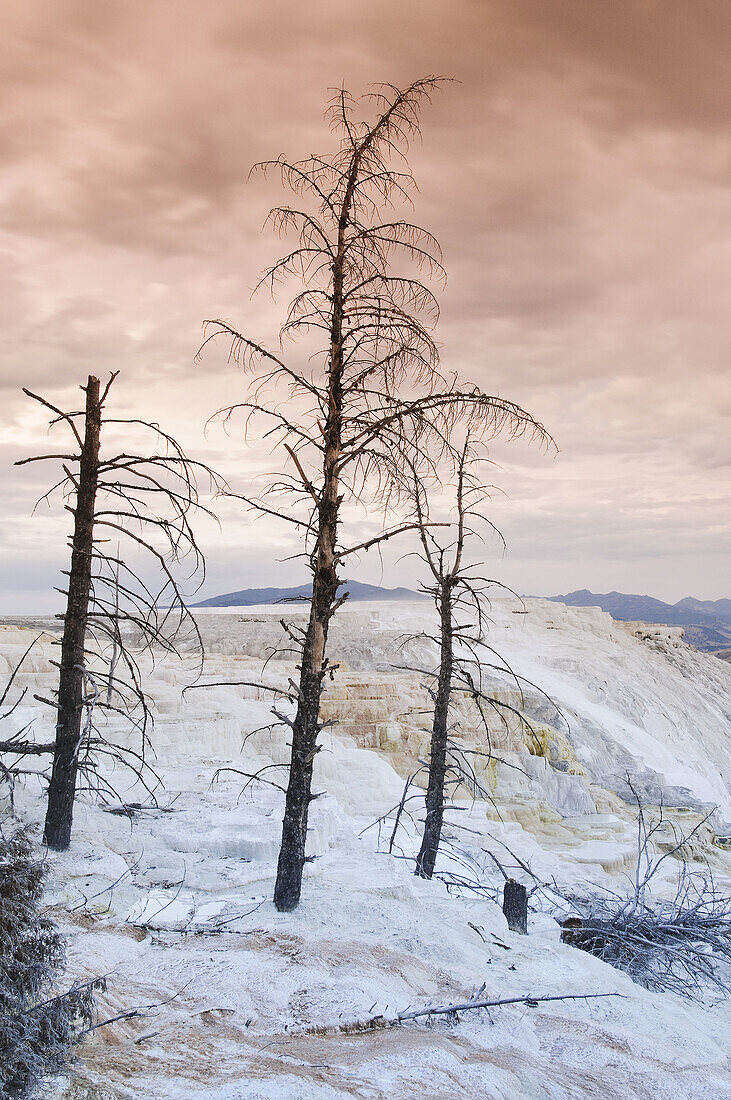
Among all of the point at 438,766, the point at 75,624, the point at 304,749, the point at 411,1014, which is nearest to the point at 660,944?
the point at 438,766

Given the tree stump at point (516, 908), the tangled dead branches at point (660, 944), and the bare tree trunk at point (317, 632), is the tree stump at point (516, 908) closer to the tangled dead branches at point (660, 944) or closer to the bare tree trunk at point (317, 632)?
the tangled dead branches at point (660, 944)

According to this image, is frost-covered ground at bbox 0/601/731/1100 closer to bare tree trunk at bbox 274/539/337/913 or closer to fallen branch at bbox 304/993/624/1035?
fallen branch at bbox 304/993/624/1035

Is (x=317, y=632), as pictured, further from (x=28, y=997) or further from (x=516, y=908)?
(x=28, y=997)

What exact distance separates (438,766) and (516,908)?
2484 mm

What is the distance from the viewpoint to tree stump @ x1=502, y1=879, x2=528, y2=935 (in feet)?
25.1

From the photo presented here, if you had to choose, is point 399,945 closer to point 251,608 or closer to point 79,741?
point 79,741

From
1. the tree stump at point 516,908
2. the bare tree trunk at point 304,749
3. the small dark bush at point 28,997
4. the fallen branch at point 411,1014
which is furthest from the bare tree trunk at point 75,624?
the tree stump at point 516,908

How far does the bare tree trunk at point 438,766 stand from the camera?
981cm

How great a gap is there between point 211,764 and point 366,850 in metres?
4.49

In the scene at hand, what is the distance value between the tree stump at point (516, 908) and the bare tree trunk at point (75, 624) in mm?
4827

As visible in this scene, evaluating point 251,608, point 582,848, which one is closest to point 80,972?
point 582,848

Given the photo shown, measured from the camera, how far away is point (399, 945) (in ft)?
20.6

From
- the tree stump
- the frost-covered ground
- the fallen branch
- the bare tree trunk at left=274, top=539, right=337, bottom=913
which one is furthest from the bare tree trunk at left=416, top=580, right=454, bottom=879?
the fallen branch

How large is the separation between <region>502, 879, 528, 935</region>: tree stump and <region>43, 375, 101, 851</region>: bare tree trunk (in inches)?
190
